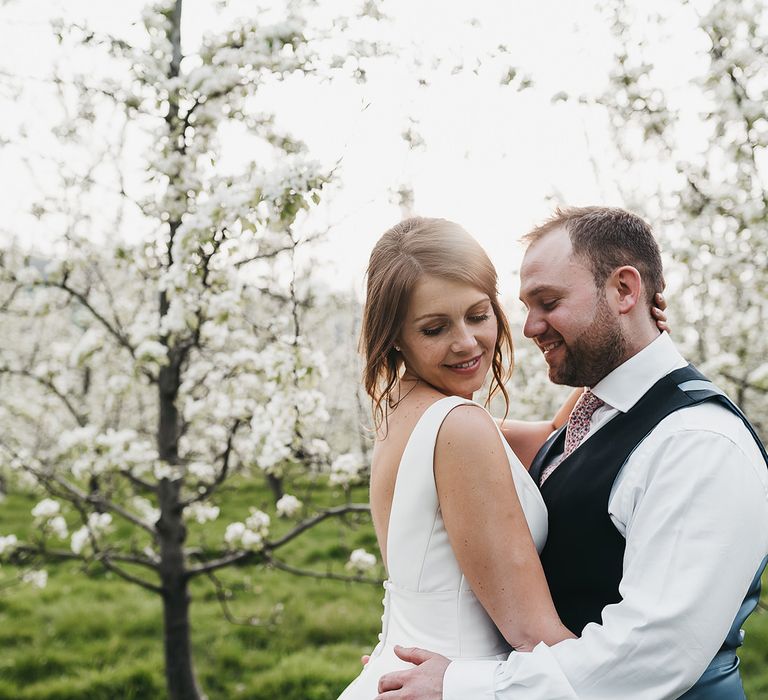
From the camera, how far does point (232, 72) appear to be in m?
3.55

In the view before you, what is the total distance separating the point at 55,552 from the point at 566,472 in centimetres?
361

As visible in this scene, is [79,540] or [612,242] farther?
[79,540]

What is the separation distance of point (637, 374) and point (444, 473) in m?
0.59

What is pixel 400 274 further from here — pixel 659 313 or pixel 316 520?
pixel 316 520

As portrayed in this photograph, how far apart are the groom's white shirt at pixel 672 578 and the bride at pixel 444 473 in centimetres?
14

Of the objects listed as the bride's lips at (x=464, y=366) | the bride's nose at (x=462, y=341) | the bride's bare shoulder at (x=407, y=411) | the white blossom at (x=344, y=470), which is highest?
the bride's nose at (x=462, y=341)

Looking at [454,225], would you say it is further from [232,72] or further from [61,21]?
[61,21]

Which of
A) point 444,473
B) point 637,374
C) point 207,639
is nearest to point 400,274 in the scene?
point 444,473

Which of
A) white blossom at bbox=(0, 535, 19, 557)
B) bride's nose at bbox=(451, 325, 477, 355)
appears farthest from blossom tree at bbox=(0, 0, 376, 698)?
bride's nose at bbox=(451, 325, 477, 355)

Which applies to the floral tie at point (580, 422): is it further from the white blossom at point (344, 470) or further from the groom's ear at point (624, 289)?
the white blossom at point (344, 470)

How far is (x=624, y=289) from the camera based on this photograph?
6.94 ft

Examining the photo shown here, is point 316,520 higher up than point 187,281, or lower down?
lower down

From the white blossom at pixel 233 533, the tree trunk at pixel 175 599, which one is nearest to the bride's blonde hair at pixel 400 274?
the tree trunk at pixel 175 599

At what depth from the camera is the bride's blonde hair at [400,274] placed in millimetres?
2186
